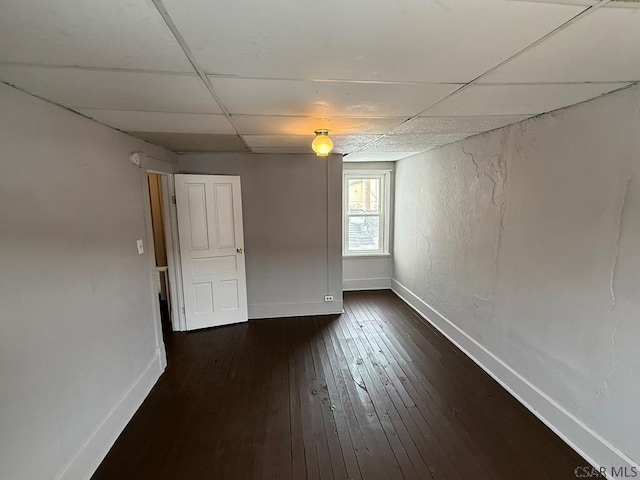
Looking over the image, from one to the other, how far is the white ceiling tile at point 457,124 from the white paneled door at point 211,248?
7.13 ft

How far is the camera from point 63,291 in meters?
1.66

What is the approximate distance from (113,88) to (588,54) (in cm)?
208

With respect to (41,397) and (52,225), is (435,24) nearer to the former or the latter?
(52,225)

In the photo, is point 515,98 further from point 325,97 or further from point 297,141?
point 297,141

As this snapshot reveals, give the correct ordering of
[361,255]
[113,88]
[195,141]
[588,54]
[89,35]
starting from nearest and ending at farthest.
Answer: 1. [89,35]
2. [588,54]
3. [113,88]
4. [195,141]
5. [361,255]

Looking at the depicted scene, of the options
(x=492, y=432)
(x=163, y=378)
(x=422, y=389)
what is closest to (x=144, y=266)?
(x=163, y=378)

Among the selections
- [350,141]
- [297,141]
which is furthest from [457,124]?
[297,141]

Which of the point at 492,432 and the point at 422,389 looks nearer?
the point at 492,432

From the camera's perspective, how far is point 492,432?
2104 millimetres

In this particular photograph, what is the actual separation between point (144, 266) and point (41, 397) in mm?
1279

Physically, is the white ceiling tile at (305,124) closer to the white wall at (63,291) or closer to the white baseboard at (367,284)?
the white wall at (63,291)

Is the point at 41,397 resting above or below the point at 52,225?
below

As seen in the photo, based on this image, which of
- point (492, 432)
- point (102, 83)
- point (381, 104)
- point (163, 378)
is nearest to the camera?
point (102, 83)

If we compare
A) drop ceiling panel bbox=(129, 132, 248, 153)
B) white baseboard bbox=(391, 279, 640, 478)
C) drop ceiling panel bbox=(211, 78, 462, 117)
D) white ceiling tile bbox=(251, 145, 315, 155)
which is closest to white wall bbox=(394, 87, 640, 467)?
white baseboard bbox=(391, 279, 640, 478)
